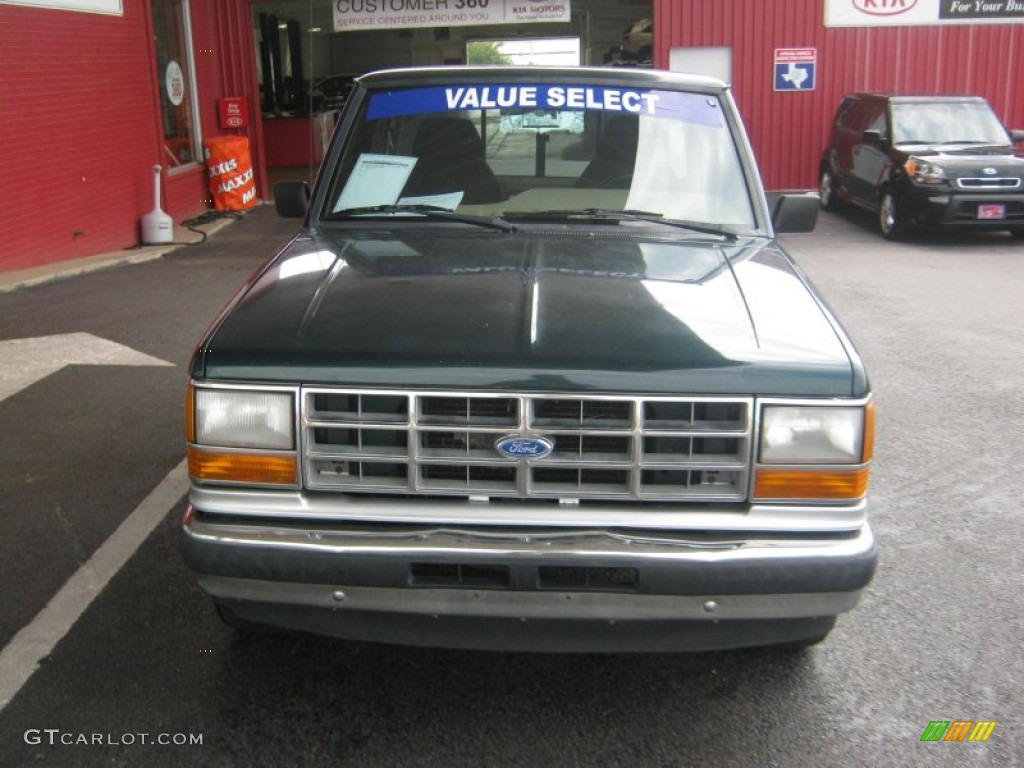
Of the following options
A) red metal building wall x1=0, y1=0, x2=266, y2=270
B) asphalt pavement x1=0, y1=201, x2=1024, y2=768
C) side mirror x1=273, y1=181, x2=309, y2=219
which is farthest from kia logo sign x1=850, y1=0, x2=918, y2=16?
side mirror x1=273, y1=181, x2=309, y2=219

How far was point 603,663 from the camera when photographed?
11.1ft

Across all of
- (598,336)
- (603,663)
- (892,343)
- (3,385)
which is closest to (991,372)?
(892,343)

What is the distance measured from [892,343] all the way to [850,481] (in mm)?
5404

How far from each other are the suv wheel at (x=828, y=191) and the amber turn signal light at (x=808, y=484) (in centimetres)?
1368

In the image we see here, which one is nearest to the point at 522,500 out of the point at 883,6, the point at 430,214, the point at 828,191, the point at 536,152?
the point at 430,214

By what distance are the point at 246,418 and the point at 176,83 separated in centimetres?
A: 1339

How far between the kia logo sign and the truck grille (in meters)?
15.7

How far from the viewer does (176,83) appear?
48.4 ft

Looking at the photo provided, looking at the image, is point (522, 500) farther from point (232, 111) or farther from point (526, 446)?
point (232, 111)

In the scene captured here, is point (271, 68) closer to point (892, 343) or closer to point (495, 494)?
point (892, 343)

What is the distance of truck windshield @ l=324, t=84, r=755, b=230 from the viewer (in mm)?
4066

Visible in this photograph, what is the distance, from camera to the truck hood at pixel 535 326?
2656 mm

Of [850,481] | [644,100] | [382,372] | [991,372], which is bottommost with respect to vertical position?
[991,372]

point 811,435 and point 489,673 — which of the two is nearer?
point 811,435
